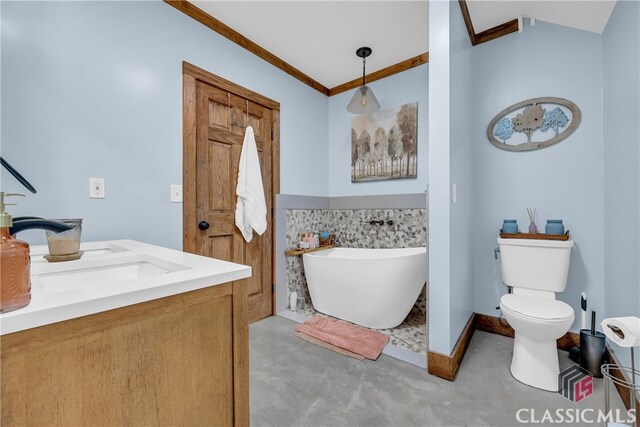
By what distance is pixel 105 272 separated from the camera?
1.03m

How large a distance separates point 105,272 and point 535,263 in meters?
2.45

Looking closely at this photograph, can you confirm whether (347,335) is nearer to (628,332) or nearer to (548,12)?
(628,332)

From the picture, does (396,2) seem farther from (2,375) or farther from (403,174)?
(2,375)

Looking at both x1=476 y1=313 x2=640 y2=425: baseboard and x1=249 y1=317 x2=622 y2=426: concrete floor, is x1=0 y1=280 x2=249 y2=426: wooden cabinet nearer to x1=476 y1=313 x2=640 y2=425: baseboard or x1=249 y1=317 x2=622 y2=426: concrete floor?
x1=249 y1=317 x2=622 y2=426: concrete floor

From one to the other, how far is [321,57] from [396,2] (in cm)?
85

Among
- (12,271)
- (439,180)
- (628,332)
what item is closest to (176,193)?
(12,271)

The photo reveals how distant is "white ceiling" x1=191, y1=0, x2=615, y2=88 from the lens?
6.09 feet

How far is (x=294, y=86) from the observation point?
279 cm

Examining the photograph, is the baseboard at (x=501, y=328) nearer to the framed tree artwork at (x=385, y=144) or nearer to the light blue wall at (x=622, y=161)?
the light blue wall at (x=622, y=161)

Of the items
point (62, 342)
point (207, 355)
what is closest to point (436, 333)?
point (207, 355)

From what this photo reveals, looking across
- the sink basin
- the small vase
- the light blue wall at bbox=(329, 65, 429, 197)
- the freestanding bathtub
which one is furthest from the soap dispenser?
the light blue wall at bbox=(329, 65, 429, 197)

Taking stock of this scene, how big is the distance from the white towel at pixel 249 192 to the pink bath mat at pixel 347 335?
35.5 inches

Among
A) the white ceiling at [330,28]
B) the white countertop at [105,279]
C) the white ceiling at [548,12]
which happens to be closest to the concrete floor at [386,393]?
the white countertop at [105,279]

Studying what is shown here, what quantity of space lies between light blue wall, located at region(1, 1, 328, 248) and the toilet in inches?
87.6
